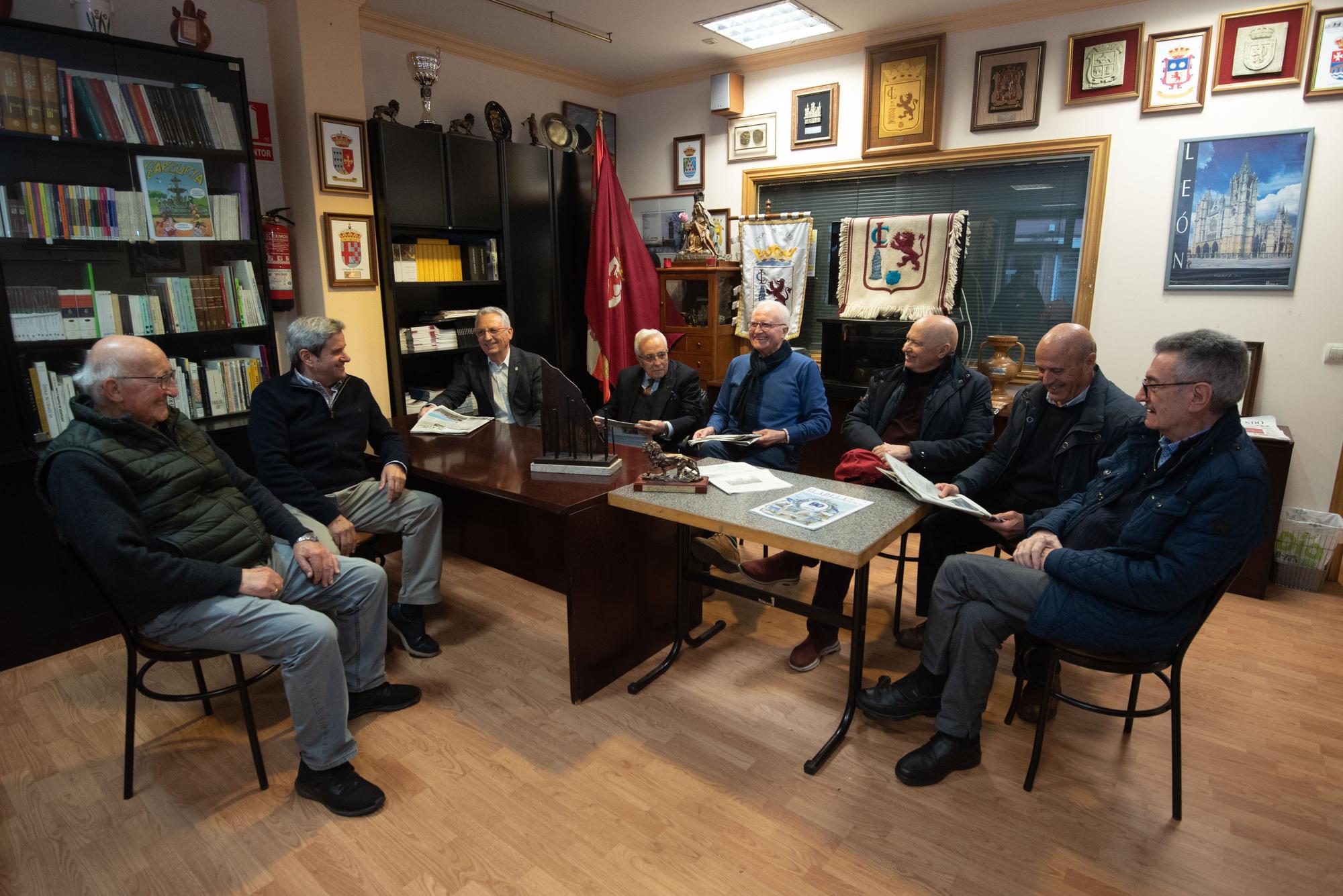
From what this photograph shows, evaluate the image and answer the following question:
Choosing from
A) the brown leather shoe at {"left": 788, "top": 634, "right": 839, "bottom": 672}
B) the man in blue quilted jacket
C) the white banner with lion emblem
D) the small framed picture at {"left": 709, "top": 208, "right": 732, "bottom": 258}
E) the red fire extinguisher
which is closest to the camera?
the man in blue quilted jacket

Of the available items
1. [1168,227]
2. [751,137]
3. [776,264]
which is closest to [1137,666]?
[1168,227]

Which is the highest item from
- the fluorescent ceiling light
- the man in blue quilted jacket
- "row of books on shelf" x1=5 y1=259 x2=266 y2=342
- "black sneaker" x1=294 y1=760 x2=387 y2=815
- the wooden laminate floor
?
the fluorescent ceiling light

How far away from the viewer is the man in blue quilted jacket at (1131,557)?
163 cm

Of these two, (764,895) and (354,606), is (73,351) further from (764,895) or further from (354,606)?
(764,895)

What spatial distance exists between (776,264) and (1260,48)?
8.09 ft

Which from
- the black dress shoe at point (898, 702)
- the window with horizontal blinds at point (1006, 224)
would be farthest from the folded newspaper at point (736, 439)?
the window with horizontal blinds at point (1006, 224)

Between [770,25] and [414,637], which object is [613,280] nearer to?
[770,25]

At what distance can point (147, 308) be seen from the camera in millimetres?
3004

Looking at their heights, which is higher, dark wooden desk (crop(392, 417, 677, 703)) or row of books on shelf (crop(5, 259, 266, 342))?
row of books on shelf (crop(5, 259, 266, 342))

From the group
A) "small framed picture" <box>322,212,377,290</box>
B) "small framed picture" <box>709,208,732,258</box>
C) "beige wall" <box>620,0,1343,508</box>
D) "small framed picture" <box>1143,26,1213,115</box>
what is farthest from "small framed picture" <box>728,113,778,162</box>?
"small framed picture" <box>322,212,377,290</box>

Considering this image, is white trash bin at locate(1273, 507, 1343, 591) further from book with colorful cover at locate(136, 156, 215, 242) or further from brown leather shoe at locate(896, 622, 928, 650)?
book with colorful cover at locate(136, 156, 215, 242)

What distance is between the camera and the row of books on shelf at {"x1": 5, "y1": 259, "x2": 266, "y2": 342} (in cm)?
271

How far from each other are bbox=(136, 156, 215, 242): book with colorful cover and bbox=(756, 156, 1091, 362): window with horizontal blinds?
336cm

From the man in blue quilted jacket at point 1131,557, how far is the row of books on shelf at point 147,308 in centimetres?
314
